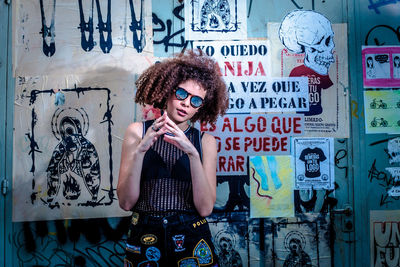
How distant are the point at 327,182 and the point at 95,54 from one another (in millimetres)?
2202

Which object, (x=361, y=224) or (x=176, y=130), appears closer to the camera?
(x=176, y=130)

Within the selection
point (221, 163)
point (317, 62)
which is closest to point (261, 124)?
point (221, 163)

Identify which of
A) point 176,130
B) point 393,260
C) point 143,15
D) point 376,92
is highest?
point 143,15

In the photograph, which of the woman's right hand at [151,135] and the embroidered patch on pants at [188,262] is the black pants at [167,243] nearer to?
the embroidered patch on pants at [188,262]

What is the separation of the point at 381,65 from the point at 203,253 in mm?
2170

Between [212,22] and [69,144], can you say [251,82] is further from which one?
[69,144]

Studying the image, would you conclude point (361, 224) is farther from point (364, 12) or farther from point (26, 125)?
point (26, 125)

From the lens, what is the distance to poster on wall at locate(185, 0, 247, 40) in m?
2.55

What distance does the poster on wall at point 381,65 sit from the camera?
2.58 metres

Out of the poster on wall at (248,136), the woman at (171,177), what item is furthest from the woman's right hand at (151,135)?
the poster on wall at (248,136)

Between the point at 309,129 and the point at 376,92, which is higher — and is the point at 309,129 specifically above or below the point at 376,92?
below

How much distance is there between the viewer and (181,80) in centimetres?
179

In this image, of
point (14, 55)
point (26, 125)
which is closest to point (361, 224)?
point (26, 125)

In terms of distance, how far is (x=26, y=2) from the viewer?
2539 mm
